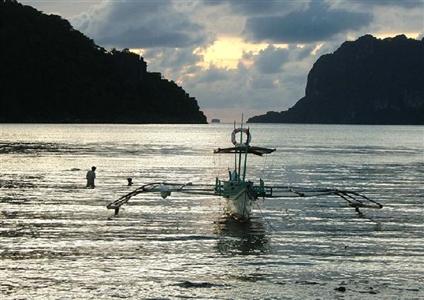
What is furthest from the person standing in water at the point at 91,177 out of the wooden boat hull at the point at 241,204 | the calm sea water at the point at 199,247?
the wooden boat hull at the point at 241,204

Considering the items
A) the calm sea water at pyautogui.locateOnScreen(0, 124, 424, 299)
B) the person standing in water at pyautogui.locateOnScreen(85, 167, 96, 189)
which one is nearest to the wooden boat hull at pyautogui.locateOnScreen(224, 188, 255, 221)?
the calm sea water at pyautogui.locateOnScreen(0, 124, 424, 299)

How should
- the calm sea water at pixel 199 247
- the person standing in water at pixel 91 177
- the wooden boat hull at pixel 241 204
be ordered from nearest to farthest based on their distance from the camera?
the calm sea water at pixel 199 247 → the wooden boat hull at pixel 241 204 → the person standing in water at pixel 91 177

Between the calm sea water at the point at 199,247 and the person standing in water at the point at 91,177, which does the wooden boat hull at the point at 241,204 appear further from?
the person standing in water at the point at 91,177

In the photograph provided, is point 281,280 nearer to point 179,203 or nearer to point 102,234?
point 102,234

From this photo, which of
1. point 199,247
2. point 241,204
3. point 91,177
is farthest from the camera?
point 91,177

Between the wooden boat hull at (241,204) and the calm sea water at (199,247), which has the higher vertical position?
the wooden boat hull at (241,204)

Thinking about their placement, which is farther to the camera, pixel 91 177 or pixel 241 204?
pixel 91 177

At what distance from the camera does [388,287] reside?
21.3 meters

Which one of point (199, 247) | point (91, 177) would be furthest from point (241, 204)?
point (91, 177)

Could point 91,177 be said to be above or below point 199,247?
above

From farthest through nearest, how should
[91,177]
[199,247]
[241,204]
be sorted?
[91,177], [241,204], [199,247]

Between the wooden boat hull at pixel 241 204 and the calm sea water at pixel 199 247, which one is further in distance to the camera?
the wooden boat hull at pixel 241 204

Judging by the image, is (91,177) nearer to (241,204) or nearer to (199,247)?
(241,204)

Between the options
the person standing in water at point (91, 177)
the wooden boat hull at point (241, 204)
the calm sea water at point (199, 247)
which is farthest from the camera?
the person standing in water at point (91, 177)
